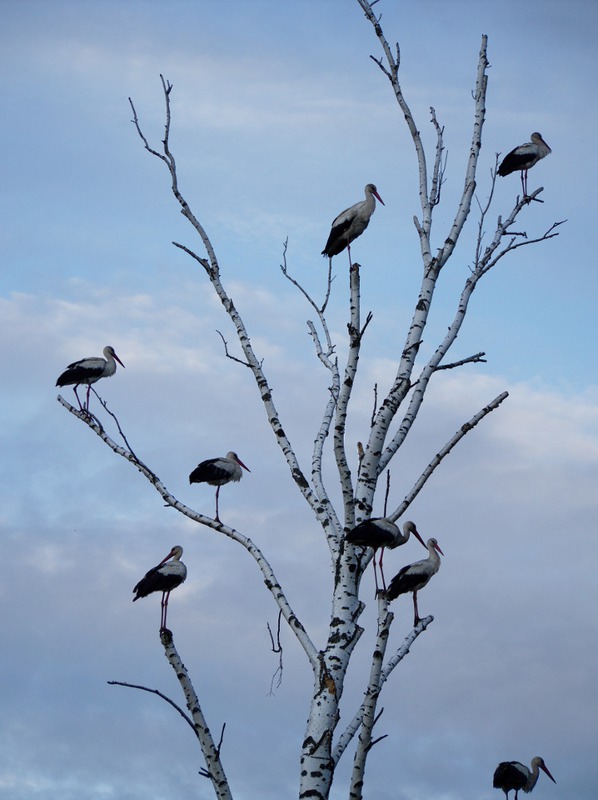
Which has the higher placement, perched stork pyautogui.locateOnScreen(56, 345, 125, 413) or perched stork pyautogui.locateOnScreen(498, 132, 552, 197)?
perched stork pyautogui.locateOnScreen(498, 132, 552, 197)

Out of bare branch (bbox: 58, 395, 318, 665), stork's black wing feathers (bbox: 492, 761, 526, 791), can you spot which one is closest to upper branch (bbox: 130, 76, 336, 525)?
bare branch (bbox: 58, 395, 318, 665)

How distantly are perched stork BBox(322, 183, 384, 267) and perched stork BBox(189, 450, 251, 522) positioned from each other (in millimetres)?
4032

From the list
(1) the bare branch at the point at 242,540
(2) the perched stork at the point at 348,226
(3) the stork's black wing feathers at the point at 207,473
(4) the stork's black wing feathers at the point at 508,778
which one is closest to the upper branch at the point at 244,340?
(1) the bare branch at the point at 242,540

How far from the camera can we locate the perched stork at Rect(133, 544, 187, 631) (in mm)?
16109

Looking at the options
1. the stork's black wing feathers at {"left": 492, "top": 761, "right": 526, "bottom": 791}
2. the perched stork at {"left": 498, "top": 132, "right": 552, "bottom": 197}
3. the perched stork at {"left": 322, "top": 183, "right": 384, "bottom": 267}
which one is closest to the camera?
the perched stork at {"left": 322, "top": 183, "right": 384, "bottom": 267}

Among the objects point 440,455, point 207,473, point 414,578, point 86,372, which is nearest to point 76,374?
point 86,372

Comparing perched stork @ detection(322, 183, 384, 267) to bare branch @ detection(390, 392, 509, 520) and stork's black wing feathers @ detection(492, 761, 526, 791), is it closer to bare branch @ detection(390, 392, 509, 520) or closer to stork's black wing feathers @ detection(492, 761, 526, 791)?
bare branch @ detection(390, 392, 509, 520)

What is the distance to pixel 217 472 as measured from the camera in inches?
687

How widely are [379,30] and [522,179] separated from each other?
14.6 m

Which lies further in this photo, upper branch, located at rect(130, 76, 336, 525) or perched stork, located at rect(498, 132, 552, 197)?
perched stork, located at rect(498, 132, 552, 197)

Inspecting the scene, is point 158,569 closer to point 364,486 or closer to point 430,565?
point 430,565

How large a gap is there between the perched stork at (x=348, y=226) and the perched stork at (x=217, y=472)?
4.03 metres

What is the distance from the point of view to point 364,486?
7789mm

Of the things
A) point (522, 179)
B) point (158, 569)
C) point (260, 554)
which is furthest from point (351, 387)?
point (522, 179)
